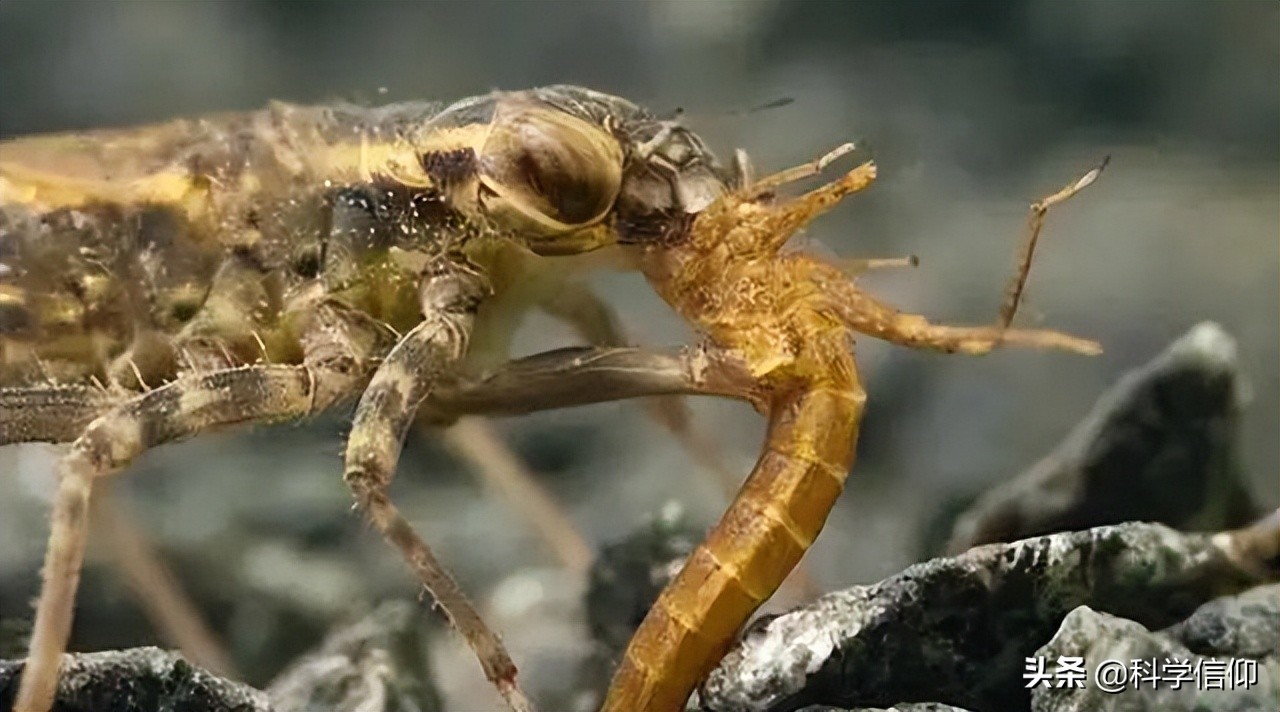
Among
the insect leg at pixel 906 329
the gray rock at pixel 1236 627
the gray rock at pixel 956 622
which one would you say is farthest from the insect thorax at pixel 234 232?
the gray rock at pixel 1236 627

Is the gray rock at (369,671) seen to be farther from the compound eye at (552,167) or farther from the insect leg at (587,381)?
the compound eye at (552,167)

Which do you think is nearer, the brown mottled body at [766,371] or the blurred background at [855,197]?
the brown mottled body at [766,371]

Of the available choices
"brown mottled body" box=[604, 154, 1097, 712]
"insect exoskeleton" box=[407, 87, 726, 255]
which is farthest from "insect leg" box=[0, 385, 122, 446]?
"brown mottled body" box=[604, 154, 1097, 712]

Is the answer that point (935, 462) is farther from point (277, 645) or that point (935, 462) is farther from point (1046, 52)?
→ point (277, 645)

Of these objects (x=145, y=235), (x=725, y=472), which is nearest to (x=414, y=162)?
(x=145, y=235)

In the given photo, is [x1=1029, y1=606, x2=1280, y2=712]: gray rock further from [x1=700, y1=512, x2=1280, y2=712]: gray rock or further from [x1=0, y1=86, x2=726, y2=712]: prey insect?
[x1=0, y1=86, x2=726, y2=712]: prey insect
